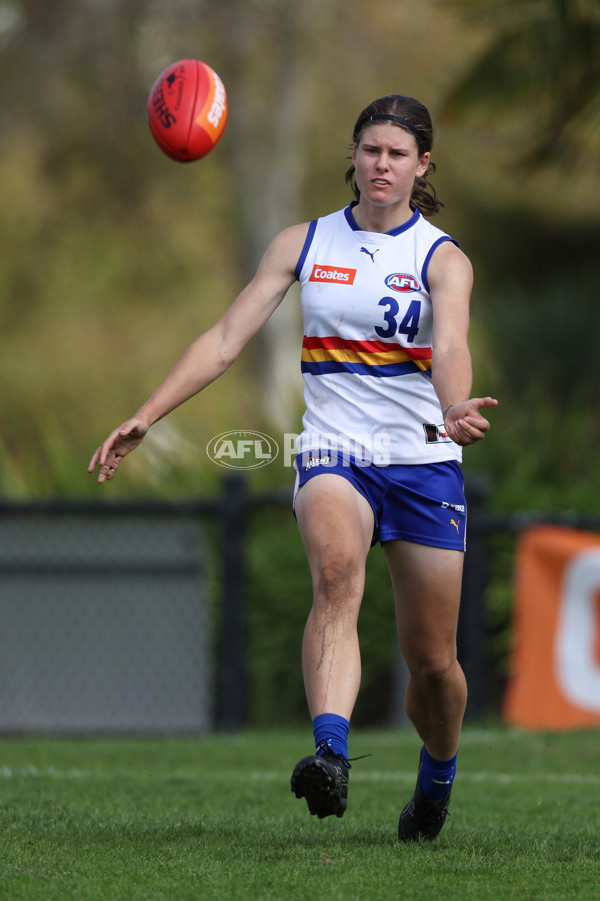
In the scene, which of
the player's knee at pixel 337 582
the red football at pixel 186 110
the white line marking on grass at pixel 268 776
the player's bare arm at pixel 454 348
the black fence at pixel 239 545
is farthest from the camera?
the black fence at pixel 239 545

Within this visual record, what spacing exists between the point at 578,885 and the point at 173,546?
5.94 m

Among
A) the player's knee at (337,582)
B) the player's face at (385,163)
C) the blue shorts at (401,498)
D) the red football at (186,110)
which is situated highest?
the red football at (186,110)

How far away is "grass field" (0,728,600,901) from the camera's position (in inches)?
142

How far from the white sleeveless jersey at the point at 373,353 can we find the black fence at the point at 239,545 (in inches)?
185

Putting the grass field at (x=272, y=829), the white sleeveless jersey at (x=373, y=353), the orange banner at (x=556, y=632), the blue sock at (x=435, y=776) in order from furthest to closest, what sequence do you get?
the orange banner at (x=556, y=632) → the blue sock at (x=435, y=776) → the white sleeveless jersey at (x=373, y=353) → the grass field at (x=272, y=829)

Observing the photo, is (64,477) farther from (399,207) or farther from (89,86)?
(89,86)

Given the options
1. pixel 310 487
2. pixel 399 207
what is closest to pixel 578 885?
pixel 310 487

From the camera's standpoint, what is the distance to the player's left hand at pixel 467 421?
12.1ft

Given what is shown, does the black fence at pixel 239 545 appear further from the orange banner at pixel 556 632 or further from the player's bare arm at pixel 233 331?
the player's bare arm at pixel 233 331

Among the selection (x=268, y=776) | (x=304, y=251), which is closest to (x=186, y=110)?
(x=304, y=251)

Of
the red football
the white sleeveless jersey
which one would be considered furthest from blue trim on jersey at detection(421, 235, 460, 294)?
the red football

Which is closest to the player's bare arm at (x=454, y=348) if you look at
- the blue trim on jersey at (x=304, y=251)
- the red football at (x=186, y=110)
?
the blue trim on jersey at (x=304, y=251)

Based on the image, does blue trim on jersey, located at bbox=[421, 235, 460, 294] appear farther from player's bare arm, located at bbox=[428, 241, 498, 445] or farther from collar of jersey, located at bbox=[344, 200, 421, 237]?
collar of jersey, located at bbox=[344, 200, 421, 237]

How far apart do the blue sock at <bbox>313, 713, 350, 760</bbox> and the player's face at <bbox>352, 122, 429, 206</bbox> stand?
65.9 inches
